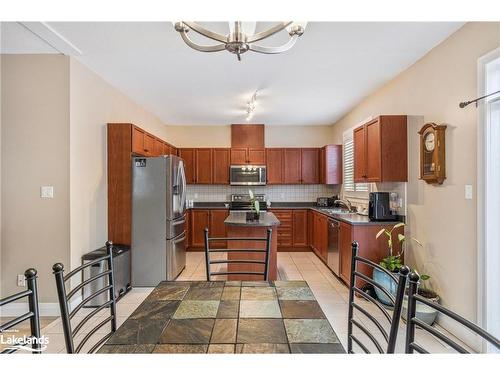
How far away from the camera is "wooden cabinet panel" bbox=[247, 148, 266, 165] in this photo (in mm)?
5836

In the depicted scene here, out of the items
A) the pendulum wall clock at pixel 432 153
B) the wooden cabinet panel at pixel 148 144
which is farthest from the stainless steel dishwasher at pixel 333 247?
Answer: the wooden cabinet panel at pixel 148 144

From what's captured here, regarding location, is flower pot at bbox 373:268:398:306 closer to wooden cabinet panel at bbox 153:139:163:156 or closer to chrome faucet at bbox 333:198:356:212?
chrome faucet at bbox 333:198:356:212

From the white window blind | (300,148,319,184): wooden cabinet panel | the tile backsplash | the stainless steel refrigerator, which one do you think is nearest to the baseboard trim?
the stainless steel refrigerator

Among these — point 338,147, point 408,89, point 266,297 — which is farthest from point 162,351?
point 338,147

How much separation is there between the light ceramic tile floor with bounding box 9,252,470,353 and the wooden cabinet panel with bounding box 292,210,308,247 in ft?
0.75

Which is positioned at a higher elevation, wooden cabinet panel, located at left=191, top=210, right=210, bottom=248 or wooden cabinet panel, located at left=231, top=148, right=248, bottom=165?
wooden cabinet panel, located at left=231, top=148, right=248, bottom=165

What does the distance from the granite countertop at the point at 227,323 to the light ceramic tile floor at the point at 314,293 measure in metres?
1.33

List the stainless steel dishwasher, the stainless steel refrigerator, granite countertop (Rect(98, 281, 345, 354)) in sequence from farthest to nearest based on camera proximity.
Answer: the stainless steel dishwasher
the stainless steel refrigerator
granite countertop (Rect(98, 281, 345, 354))

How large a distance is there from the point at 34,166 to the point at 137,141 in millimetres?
1203

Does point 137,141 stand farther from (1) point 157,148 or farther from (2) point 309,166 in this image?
(2) point 309,166

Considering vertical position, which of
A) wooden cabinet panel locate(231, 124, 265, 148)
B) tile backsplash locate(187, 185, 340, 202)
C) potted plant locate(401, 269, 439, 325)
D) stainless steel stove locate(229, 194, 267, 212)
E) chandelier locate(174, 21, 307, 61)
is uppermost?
wooden cabinet panel locate(231, 124, 265, 148)

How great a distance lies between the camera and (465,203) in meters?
2.28

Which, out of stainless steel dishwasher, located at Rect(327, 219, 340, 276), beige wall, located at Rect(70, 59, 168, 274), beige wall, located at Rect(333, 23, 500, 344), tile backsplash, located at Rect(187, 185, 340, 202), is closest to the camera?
beige wall, located at Rect(333, 23, 500, 344)
